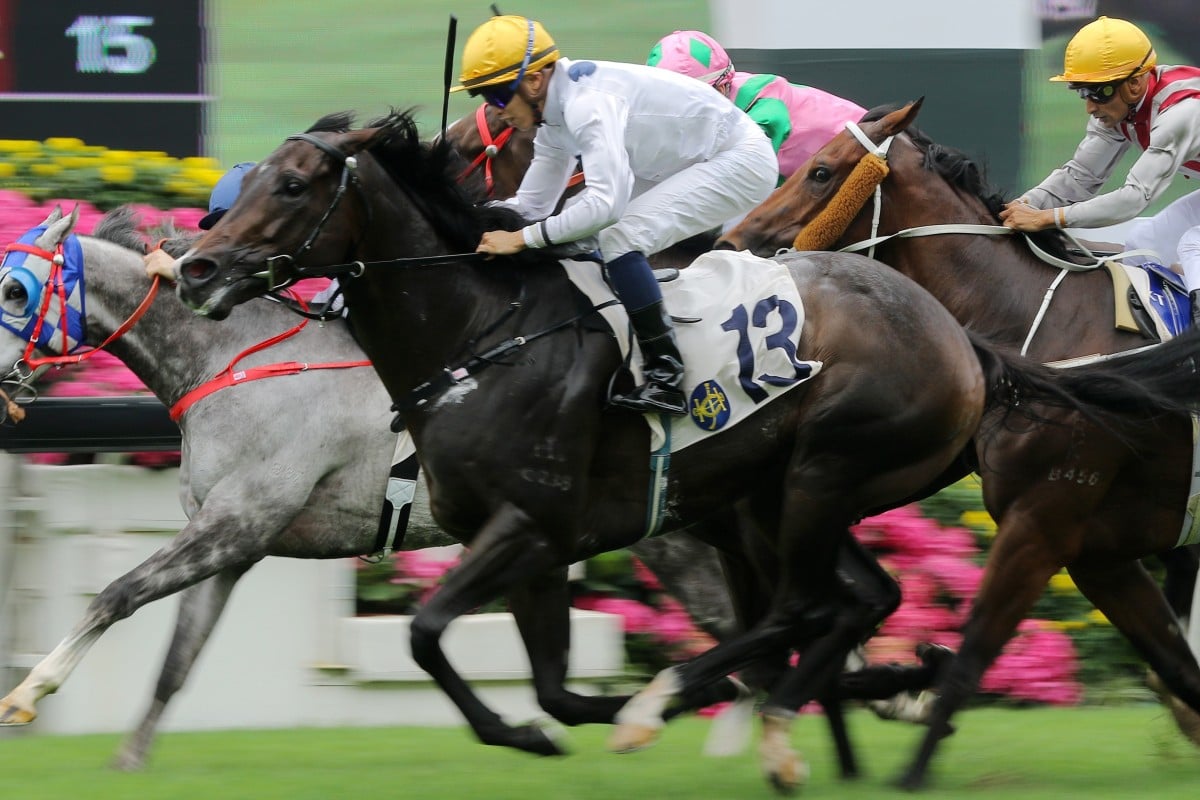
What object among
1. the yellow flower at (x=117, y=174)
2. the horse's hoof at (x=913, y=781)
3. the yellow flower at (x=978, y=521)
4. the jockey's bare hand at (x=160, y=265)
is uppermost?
the jockey's bare hand at (x=160, y=265)

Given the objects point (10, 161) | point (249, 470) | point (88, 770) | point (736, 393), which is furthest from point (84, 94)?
point (736, 393)

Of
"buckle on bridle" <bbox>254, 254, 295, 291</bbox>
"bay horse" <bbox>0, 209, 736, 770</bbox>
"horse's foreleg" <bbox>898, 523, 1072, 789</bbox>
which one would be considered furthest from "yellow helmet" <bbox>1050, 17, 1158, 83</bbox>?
"buckle on bridle" <bbox>254, 254, 295, 291</bbox>

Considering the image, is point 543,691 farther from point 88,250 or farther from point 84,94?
point 84,94

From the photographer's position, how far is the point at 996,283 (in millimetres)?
5465

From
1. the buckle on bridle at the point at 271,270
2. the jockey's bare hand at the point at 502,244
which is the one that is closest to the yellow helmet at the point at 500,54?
the jockey's bare hand at the point at 502,244

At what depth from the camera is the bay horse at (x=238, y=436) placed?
5270mm

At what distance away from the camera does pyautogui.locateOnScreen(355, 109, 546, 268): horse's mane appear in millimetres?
4688

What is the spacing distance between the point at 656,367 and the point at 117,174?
11.7 ft

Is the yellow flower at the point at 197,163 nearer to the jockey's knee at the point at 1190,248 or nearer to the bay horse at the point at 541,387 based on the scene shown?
the bay horse at the point at 541,387

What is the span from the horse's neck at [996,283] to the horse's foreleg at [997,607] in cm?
65

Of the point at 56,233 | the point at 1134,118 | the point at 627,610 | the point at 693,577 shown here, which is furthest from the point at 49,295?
the point at 1134,118

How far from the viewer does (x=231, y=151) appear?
10.1 metres

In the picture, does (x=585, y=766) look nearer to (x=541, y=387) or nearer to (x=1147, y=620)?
(x=541, y=387)

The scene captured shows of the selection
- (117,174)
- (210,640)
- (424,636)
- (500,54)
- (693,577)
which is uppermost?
(500,54)
